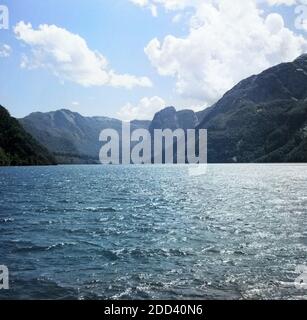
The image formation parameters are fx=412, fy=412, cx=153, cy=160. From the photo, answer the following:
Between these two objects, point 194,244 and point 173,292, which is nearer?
point 173,292

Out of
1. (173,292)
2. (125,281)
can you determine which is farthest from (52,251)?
(173,292)

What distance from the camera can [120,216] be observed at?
67.2 m

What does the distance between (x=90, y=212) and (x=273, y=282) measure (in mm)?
47625

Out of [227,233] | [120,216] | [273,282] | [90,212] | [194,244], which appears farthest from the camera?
[90,212]

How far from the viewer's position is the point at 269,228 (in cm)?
5262

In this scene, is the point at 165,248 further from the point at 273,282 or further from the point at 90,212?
the point at 90,212

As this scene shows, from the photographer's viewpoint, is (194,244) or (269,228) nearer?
(194,244)

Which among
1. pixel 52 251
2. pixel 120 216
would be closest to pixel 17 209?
pixel 120 216

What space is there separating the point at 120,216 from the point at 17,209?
72.4ft

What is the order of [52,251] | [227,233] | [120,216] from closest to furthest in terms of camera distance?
[52,251]
[227,233]
[120,216]
